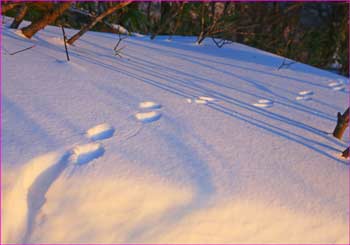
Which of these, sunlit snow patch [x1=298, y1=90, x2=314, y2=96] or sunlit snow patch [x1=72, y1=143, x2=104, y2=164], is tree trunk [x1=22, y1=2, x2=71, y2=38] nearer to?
sunlit snow patch [x1=72, y1=143, x2=104, y2=164]

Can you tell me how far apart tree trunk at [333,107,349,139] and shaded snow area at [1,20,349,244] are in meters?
0.05

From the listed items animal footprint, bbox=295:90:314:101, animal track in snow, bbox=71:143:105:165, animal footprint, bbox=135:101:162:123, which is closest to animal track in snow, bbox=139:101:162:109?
animal footprint, bbox=135:101:162:123

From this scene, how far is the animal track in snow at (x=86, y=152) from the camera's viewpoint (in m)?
0.99

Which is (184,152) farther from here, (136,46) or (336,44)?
(336,44)

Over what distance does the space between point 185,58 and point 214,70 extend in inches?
14.3

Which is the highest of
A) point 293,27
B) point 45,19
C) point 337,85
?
point 293,27

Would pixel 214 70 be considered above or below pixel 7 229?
above

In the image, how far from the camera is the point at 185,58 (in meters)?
2.49

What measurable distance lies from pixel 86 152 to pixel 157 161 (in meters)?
0.23

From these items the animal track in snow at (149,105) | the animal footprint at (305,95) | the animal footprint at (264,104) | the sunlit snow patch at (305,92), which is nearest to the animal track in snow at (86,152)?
the animal track in snow at (149,105)

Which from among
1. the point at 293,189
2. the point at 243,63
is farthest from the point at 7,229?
the point at 243,63

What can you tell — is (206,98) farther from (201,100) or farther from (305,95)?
(305,95)

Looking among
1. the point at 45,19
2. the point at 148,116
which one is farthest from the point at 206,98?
the point at 45,19

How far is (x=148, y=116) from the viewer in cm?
133
